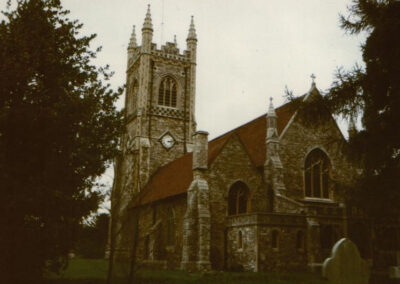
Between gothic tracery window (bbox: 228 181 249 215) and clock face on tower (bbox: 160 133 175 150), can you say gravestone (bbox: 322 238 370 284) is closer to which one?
gothic tracery window (bbox: 228 181 249 215)

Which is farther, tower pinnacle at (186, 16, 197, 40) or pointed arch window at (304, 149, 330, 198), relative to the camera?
tower pinnacle at (186, 16, 197, 40)

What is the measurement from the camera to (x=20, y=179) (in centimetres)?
1352

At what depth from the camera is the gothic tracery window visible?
27.2m

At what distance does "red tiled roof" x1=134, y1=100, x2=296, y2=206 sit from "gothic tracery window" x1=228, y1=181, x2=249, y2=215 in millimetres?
1965

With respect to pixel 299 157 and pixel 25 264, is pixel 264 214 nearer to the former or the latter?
pixel 299 157

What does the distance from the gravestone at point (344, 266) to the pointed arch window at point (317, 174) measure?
2102 centimetres

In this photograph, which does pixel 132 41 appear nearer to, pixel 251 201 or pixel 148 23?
pixel 148 23

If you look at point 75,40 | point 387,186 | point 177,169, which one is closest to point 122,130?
point 75,40

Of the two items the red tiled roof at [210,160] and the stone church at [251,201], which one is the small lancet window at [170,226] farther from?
the red tiled roof at [210,160]

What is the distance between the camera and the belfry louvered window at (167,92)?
42.5m

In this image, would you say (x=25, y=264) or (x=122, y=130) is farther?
(x=122, y=130)

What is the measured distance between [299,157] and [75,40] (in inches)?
723

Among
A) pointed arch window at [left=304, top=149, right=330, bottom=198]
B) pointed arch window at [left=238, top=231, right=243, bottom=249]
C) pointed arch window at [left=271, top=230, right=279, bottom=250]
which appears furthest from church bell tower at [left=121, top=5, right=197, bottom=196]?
pointed arch window at [left=271, top=230, right=279, bottom=250]

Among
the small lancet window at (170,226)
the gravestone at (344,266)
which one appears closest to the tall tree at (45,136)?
the gravestone at (344,266)
